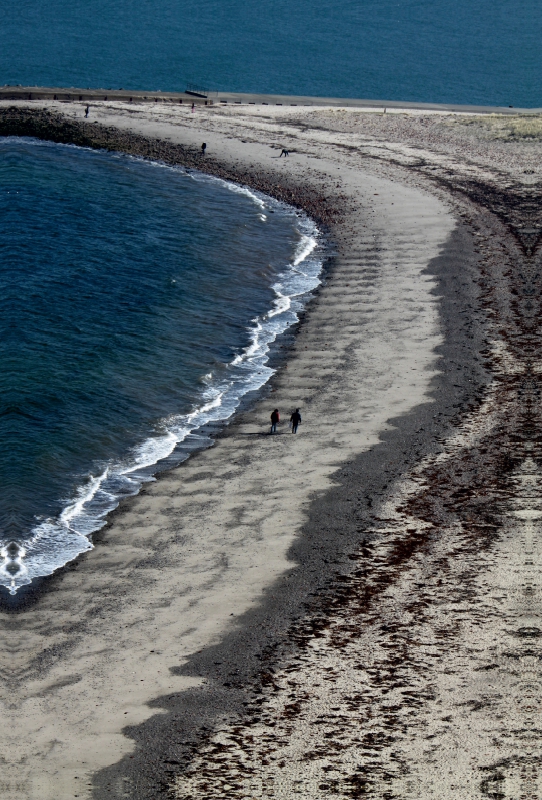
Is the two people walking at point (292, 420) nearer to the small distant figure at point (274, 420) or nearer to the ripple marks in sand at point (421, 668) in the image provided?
the small distant figure at point (274, 420)

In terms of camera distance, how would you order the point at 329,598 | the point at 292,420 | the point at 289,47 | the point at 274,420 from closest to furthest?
the point at 329,598 < the point at 292,420 < the point at 274,420 < the point at 289,47

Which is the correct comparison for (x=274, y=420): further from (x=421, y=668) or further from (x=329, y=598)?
(x=421, y=668)

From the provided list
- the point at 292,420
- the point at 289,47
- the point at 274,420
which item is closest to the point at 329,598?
the point at 292,420

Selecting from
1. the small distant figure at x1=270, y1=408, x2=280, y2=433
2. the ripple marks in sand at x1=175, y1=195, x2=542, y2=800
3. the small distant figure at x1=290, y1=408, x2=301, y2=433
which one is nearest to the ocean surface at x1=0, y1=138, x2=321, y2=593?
the small distant figure at x1=270, y1=408, x2=280, y2=433

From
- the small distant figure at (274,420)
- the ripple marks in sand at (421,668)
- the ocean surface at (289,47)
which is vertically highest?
the ocean surface at (289,47)

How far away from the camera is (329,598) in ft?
95.2

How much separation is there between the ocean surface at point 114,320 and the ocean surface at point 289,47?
61.6m

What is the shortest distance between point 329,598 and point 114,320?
89.8 feet

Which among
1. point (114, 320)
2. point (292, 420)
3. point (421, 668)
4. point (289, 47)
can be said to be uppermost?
point (289, 47)

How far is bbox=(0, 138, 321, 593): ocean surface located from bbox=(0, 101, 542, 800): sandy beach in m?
1.76

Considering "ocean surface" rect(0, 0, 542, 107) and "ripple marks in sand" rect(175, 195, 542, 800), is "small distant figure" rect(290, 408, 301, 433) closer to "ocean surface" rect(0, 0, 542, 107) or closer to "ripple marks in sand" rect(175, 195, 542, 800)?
"ripple marks in sand" rect(175, 195, 542, 800)

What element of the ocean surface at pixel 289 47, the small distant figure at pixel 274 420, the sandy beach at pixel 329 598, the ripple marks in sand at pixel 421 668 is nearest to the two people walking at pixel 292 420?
the small distant figure at pixel 274 420

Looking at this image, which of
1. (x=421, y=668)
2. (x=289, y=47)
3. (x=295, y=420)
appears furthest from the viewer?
(x=289, y=47)

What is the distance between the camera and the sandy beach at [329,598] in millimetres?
22844
